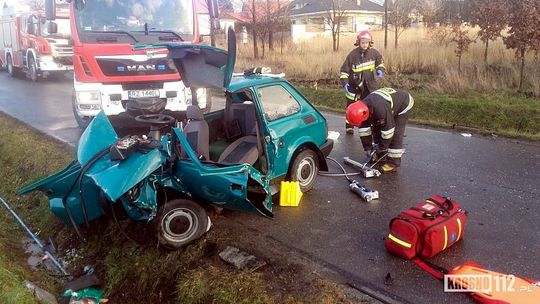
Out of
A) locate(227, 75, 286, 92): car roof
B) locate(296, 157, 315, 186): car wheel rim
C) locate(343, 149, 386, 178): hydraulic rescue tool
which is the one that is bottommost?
Result: locate(343, 149, 386, 178): hydraulic rescue tool

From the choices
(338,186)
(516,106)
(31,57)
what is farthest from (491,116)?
→ (31,57)

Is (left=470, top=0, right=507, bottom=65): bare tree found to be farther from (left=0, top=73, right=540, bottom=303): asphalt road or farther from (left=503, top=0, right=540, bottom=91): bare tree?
(left=0, top=73, right=540, bottom=303): asphalt road

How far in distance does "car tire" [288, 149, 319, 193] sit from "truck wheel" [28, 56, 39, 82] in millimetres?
16226

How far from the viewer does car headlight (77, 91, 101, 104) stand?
7988 mm

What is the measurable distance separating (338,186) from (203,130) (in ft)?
6.93

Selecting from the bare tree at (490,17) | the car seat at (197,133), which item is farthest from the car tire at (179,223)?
the bare tree at (490,17)

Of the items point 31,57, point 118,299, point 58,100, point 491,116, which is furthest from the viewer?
point 31,57

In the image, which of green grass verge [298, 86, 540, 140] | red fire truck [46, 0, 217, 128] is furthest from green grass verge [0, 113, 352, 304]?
green grass verge [298, 86, 540, 140]

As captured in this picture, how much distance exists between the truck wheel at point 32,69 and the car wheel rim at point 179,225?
16.7 m

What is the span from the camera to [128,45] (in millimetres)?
8039

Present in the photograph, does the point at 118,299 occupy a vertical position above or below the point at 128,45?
below

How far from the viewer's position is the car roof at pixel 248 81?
200 inches

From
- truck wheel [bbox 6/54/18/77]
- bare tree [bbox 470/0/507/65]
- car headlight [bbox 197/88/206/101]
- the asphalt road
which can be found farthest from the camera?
truck wheel [bbox 6/54/18/77]

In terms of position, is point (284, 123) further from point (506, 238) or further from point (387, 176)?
point (506, 238)
